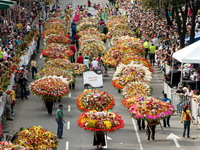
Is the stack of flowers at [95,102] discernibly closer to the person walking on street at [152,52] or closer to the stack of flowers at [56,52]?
the stack of flowers at [56,52]

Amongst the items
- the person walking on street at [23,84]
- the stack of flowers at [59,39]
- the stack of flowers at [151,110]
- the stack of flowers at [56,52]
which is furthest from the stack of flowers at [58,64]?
the stack of flowers at [151,110]

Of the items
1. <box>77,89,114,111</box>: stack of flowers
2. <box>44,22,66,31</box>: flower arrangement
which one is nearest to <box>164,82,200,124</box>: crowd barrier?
<box>77,89,114,111</box>: stack of flowers

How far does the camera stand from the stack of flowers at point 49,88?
32.7 meters

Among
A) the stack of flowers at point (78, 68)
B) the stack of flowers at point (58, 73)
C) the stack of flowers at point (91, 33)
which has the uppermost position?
the stack of flowers at point (91, 33)

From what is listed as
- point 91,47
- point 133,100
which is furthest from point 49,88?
point 91,47

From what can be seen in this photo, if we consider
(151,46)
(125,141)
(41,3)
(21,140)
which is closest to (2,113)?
(125,141)

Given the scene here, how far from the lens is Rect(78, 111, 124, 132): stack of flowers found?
25375 millimetres

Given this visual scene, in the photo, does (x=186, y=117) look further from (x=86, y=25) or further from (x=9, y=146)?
(x=86, y=25)

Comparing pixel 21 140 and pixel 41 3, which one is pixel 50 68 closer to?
pixel 21 140

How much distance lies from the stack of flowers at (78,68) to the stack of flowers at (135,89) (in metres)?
7.19

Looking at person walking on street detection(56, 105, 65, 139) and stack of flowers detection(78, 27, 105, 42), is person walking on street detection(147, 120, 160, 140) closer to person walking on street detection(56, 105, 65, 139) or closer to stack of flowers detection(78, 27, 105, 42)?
person walking on street detection(56, 105, 65, 139)

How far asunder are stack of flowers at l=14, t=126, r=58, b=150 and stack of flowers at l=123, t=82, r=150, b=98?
9.91 metres

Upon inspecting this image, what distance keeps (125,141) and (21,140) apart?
22.5ft

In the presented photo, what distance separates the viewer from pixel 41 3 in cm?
7600
